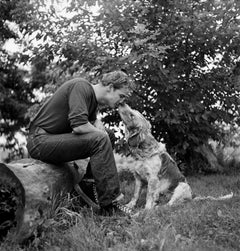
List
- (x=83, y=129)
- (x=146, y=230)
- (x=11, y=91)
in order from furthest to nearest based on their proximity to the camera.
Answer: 1. (x=11, y=91)
2. (x=83, y=129)
3. (x=146, y=230)

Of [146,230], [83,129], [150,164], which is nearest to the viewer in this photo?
[146,230]

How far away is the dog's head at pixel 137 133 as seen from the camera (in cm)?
491

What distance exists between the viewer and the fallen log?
11.5 ft

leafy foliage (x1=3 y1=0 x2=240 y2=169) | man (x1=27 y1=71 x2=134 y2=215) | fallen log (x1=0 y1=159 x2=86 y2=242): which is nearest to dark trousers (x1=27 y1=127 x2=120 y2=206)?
man (x1=27 y1=71 x2=134 y2=215)

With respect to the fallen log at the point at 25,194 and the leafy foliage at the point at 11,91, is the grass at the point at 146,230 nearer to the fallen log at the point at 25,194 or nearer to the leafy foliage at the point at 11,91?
the fallen log at the point at 25,194

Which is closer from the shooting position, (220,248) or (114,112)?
(220,248)

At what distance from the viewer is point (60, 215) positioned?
155 inches

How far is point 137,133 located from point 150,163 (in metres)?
0.41

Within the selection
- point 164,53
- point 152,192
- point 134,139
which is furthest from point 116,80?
point 164,53

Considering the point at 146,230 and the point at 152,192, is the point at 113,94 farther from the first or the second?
the point at 146,230

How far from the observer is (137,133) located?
16.1 feet

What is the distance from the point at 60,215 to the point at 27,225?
1.67 ft

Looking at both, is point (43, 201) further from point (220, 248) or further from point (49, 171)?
point (220, 248)

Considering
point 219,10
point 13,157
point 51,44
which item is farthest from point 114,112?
point 13,157
